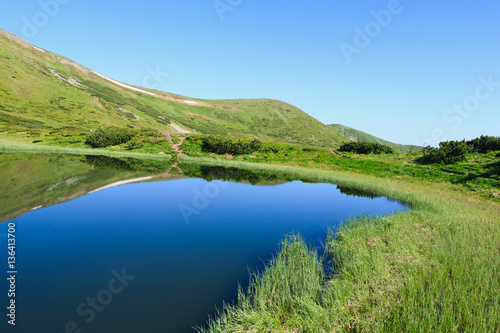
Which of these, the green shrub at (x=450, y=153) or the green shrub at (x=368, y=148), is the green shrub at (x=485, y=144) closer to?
the green shrub at (x=450, y=153)

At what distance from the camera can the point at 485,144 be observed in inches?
1748

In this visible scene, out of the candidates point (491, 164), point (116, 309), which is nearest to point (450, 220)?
point (116, 309)

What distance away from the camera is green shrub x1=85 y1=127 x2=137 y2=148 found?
66.2 metres

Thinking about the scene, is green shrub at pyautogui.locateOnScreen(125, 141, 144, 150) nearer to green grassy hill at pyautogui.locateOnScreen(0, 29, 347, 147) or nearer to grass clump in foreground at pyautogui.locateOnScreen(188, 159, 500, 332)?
green grassy hill at pyautogui.locateOnScreen(0, 29, 347, 147)

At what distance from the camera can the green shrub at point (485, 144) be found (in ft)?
141

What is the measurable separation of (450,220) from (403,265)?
935 cm

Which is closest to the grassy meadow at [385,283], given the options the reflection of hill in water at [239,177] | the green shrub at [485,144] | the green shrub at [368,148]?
Result: the reflection of hill in water at [239,177]

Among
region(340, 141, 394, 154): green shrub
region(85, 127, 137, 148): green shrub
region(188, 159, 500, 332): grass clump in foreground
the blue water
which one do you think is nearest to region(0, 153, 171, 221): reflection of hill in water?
the blue water

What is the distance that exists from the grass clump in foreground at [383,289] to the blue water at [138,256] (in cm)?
127

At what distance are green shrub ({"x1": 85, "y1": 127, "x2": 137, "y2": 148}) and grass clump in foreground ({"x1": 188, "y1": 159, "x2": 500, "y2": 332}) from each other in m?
74.6

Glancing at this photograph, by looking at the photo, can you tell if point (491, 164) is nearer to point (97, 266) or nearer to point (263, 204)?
point (263, 204)

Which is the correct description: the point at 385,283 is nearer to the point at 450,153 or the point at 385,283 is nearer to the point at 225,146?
the point at 450,153

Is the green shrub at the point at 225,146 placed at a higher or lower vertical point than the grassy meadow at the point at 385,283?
higher

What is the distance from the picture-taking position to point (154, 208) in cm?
1689
